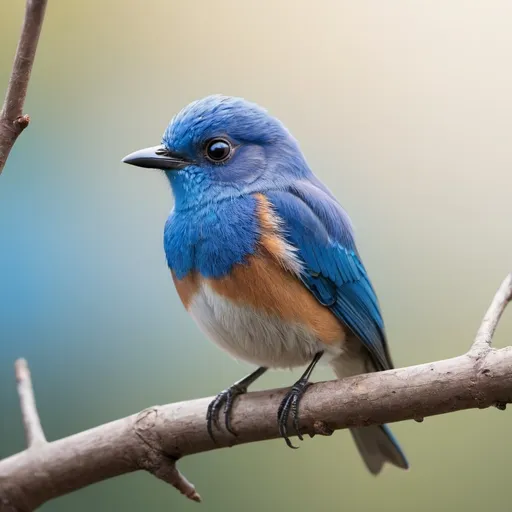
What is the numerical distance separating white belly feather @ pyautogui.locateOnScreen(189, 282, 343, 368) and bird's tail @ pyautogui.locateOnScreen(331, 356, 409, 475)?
200mm

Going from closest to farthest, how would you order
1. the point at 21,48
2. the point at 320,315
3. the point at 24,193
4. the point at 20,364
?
the point at 21,48 → the point at 320,315 → the point at 20,364 → the point at 24,193

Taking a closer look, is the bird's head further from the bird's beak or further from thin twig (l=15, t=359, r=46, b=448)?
thin twig (l=15, t=359, r=46, b=448)

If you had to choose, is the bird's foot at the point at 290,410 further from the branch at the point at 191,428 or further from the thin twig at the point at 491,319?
the thin twig at the point at 491,319

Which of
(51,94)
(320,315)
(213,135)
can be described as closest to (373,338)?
(320,315)

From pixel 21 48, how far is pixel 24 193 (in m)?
2.14

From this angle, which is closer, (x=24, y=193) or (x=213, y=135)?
(x=213, y=135)

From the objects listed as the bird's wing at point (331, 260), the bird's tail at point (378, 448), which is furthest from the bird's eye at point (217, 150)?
the bird's tail at point (378, 448)

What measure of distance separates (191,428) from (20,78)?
48.1 inches

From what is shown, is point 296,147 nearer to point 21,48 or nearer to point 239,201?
point 239,201

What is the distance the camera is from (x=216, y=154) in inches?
104

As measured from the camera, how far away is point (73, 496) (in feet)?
12.3

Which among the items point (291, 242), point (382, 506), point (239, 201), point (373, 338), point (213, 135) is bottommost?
point (382, 506)

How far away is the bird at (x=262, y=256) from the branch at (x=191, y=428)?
0.24 ft

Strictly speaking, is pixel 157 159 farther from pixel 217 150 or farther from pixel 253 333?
pixel 253 333
